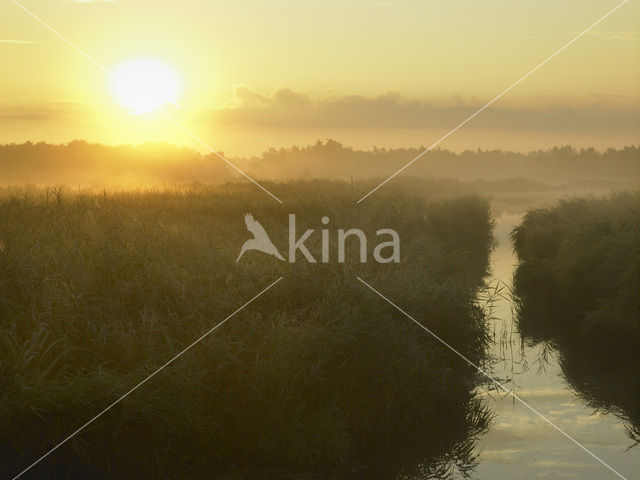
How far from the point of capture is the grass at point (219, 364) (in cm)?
620

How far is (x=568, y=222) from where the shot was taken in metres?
19.2

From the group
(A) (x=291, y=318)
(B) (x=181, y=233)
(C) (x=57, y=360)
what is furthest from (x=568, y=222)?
(C) (x=57, y=360)

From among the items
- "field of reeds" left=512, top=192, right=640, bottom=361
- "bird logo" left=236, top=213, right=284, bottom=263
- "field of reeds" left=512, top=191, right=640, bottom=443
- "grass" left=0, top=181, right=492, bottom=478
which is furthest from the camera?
"field of reeds" left=512, top=192, right=640, bottom=361

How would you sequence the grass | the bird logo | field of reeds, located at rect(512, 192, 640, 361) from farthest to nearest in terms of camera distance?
1. field of reeds, located at rect(512, 192, 640, 361)
2. the bird logo
3. the grass

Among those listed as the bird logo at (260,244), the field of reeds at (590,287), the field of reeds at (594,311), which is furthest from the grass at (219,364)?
the field of reeds at (590,287)

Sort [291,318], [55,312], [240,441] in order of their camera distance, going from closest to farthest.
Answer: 1. [240,441]
2. [55,312]
3. [291,318]

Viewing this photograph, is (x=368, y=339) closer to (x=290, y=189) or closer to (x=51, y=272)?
(x=51, y=272)

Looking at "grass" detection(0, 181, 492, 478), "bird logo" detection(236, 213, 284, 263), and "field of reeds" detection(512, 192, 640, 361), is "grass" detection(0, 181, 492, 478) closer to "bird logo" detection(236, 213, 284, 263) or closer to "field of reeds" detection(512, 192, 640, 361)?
"bird logo" detection(236, 213, 284, 263)

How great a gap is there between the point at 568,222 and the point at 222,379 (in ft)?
47.8

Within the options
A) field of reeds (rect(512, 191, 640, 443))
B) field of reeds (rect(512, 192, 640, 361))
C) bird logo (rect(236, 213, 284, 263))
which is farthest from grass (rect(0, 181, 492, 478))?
field of reeds (rect(512, 192, 640, 361))

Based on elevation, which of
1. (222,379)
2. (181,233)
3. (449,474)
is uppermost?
(181,233)

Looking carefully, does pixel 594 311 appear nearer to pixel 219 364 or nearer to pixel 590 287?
pixel 590 287

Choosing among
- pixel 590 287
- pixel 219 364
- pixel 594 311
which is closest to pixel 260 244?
pixel 219 364

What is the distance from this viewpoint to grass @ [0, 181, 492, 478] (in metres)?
6.20
